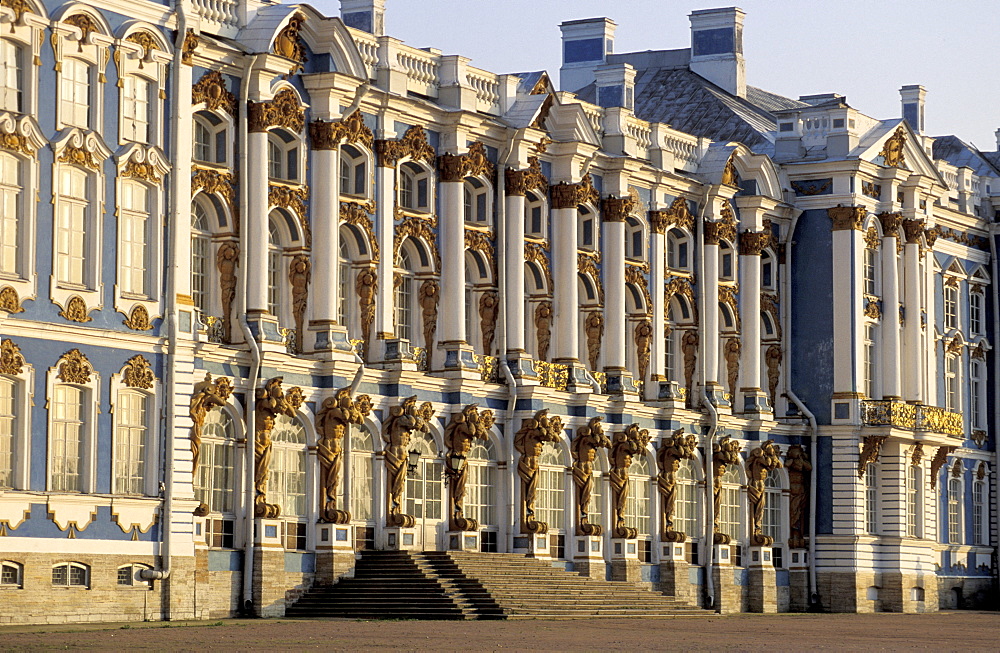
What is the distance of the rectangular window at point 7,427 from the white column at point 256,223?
7459mm

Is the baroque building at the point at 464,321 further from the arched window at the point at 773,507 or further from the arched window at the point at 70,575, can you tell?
the arched window at the point at 773,507

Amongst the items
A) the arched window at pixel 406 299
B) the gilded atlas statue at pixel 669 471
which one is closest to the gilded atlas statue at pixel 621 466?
the gilded atlas statue at pixel 669 471

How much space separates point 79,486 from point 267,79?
33.4 feet

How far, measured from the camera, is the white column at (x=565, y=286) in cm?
5453

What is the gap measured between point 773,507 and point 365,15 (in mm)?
19601

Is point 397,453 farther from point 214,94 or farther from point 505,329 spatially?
point 214,94

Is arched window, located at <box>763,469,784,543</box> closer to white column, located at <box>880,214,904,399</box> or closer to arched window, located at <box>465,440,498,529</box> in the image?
white column, located at <box>880,214,904,399</box>

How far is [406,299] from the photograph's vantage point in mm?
51125

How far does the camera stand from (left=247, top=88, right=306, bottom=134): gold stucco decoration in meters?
45.6

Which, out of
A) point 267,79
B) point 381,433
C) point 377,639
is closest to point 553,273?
point 381,433

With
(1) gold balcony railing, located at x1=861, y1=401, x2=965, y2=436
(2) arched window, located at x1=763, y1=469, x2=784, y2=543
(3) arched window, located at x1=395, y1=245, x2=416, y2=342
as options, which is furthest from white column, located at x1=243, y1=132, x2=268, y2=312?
(1) gold balcony railing, located at x1=861, y1=401, x2=965, y2=436

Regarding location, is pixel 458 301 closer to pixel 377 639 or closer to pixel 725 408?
pixel 725 408

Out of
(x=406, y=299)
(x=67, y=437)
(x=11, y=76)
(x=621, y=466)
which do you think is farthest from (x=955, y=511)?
(x=11, y=76)

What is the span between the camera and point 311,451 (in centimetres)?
4700
